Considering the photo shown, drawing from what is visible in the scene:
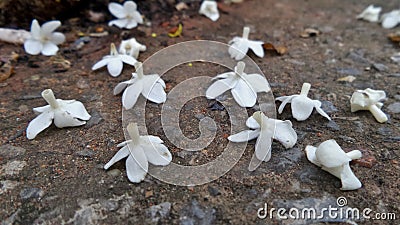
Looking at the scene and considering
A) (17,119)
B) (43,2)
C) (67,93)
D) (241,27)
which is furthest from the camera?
(241,27)

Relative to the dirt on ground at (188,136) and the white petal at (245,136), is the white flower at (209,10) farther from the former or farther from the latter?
the white petal at (245,136)

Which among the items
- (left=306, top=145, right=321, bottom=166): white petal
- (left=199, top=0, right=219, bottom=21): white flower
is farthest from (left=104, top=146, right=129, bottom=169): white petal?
(left=199, top=0, right=219, bottom=21): white flower

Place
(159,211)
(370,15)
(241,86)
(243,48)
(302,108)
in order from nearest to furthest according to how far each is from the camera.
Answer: (159,211) → (302,108) → (241,86) → (243,48) → (370,15)

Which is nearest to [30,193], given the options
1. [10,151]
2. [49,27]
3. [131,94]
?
[10,151]

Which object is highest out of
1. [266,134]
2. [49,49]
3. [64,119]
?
[266,134]

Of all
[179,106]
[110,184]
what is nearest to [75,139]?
[110,184]

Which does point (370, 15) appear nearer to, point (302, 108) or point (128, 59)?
point (302, 108)

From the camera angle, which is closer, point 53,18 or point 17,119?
point 17,119

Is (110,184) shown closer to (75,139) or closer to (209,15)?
(75,139)
